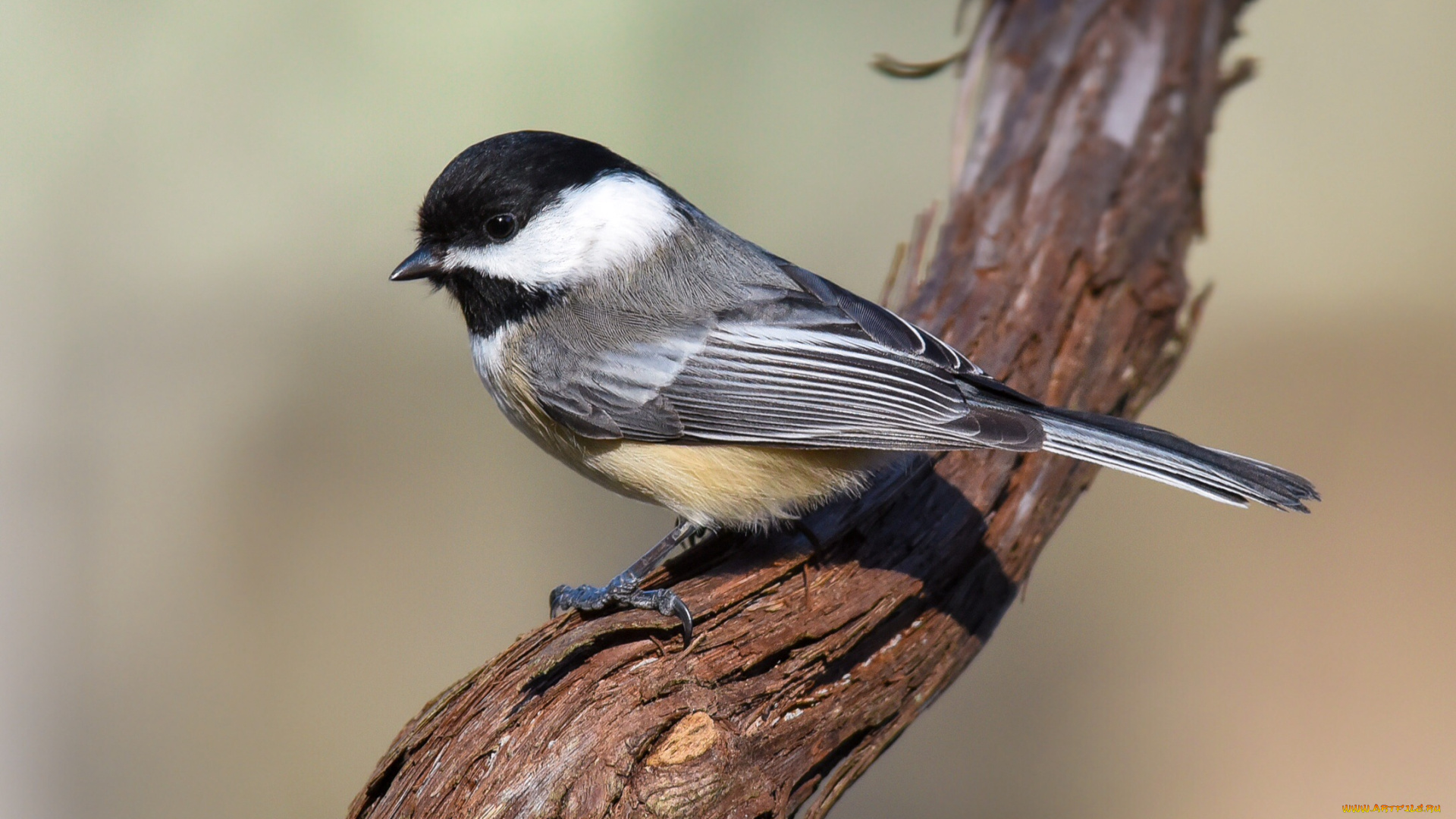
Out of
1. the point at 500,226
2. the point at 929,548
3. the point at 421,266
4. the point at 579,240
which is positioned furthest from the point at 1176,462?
the point at 421,266

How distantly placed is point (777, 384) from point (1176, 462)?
67cm

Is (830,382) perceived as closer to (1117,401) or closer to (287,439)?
(1117,401)

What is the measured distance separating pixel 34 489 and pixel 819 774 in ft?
9.92

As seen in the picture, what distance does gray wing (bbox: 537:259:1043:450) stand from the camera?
1820 mm

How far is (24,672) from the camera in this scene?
3.35 metres

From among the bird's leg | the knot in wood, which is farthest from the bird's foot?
the knot in wood

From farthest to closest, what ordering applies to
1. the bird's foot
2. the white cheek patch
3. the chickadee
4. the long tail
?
the white cheek patch, the chickadee, the bird's foot, the long tail

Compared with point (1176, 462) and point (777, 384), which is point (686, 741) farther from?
point (1176, 462)

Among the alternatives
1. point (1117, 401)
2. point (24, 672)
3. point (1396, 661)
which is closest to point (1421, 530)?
point (1396, 661)

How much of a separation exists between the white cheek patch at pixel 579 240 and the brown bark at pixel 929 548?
593mm

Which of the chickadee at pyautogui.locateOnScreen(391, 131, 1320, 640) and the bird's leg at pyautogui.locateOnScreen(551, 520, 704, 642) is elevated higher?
the chickadee at pyautogui.locateOnScreen(391, 131, 1320, 640)

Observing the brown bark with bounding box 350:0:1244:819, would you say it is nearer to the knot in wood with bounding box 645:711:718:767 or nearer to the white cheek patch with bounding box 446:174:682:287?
the knot in wood with bounding box 645:711:718:767

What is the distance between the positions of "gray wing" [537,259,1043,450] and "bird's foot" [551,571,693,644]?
0.27 metres

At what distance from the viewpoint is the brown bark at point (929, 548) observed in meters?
1.58
